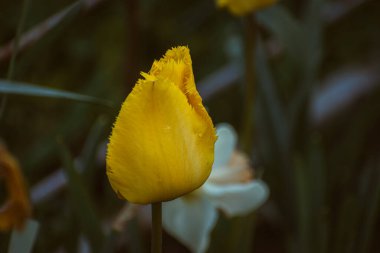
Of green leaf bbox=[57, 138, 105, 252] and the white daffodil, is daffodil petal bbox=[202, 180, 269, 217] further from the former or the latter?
green leaf bbox=[57, 138, 105, 252]

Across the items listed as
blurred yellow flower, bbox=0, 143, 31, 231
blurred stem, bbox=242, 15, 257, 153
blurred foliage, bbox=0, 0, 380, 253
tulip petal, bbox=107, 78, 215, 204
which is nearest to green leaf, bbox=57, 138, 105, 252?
blurred foliage, bbox=0, 0, 380, 253

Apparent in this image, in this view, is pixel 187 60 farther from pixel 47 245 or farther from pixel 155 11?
pixel 155 11

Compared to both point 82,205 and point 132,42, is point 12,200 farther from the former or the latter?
point 132,42

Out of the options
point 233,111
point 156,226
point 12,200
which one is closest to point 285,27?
point 233,111

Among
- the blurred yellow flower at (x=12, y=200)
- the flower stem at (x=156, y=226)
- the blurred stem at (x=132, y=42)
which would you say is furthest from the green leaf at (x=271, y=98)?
the flower stem at (x=156, y=226)

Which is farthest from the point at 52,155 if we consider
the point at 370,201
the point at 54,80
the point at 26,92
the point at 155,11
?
the point at 26,92

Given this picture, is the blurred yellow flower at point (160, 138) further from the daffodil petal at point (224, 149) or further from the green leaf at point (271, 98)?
the green leaf at point (271, 98)

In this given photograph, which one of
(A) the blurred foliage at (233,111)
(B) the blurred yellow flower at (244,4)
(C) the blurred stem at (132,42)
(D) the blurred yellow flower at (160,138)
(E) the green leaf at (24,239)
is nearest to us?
(D) the blurred yellow flower at (160,138)
